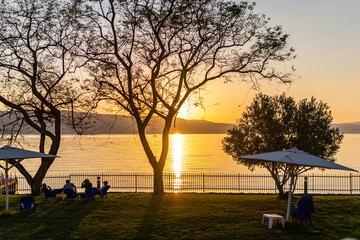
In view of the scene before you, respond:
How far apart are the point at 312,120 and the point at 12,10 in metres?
19.7

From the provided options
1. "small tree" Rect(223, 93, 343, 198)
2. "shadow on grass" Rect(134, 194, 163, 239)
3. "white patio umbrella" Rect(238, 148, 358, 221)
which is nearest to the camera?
"shadow on grass" Rect(134, 194, 163, 239)

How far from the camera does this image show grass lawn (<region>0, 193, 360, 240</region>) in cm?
1157

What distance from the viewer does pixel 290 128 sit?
21.8m

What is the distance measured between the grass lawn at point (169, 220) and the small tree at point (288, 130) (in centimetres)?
353

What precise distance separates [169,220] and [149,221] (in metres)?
0.77

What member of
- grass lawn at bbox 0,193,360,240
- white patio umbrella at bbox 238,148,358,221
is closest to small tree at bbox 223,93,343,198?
grass lawn at bbox 0,193,360,240

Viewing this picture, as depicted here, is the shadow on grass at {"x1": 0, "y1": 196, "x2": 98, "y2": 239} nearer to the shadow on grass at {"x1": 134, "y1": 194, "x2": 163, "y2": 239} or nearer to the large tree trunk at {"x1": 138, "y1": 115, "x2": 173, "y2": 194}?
the shadow on grass at {"x1": 134, "y1": 194, "x2": 163, "y2": 239}

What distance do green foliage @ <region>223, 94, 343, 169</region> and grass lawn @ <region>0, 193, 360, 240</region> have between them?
12.4ft

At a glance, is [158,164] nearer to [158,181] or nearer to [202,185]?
[158,181]

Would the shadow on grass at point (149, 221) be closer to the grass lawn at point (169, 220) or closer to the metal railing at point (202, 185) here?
the grass lawn at point (169, 220)

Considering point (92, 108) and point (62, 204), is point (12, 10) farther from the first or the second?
point (62, 204)

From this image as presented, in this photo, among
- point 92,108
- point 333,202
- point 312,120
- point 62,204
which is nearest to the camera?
point 62,204

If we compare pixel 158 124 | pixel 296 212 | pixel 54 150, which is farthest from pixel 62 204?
pixel 296 212

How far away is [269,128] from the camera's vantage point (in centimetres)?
2198
